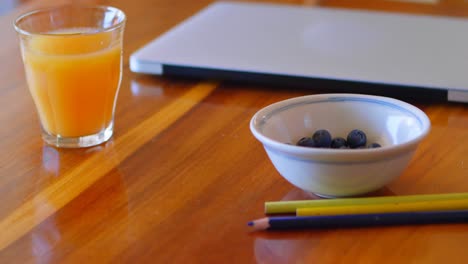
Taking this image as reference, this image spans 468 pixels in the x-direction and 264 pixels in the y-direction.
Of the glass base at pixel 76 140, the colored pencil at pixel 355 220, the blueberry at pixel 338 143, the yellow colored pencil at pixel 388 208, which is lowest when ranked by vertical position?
the glass base at pixel 76 140

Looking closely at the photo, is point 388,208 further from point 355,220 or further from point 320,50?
point 320,50

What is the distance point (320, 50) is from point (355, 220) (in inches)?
18.0

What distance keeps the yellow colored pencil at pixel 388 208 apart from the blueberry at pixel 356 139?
0.09 meters

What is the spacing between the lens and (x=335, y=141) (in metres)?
0.74

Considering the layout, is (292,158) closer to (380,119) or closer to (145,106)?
(380,119)

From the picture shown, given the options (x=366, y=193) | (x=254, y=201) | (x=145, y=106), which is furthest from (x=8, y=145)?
(x=366, y=193)

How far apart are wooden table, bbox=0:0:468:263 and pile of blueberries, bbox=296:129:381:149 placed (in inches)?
2.0

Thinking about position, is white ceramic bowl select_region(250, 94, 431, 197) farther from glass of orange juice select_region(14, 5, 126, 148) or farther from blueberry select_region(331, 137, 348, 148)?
glass of orange juice select_region(14, 5, 126, 148)

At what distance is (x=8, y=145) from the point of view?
2.85 feet

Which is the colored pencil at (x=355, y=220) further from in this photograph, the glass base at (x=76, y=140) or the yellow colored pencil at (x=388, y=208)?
the glass base at (x=76, y=140)

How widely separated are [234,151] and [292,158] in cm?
17

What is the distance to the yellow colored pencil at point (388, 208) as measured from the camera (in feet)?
2.17

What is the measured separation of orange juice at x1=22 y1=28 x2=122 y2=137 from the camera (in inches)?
32.9

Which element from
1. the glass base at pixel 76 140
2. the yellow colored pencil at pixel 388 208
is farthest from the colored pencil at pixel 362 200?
the glass base at pixel 76 140
